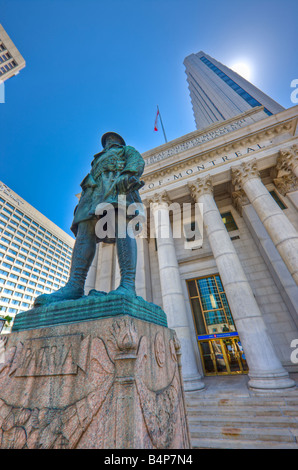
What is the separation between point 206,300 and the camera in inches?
551

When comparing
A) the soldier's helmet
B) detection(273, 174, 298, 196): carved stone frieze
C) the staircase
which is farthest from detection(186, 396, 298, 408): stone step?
detection(273, 174, 298, 196): carved stone frieze

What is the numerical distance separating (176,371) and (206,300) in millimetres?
11993

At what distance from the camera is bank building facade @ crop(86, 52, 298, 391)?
9.83 m

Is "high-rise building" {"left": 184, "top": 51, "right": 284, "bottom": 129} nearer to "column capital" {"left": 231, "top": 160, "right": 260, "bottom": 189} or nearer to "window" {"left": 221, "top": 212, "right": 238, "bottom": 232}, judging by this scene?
"window" {"left": 221, "top": 212, "right": 238, "bottom": 232}

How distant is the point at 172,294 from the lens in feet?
37.0

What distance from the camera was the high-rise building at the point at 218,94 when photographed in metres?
44.8

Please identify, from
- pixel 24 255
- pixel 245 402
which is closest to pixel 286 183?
pixel 245 402

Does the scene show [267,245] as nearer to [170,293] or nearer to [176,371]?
[170,293]

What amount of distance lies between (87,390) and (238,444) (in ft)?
18.4

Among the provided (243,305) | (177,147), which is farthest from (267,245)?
(177,147)

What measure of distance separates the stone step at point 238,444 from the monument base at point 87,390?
12.1ft

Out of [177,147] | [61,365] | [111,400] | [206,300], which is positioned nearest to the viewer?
[111,400]

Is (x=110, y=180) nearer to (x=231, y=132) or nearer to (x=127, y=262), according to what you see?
(x=127, y=262)
